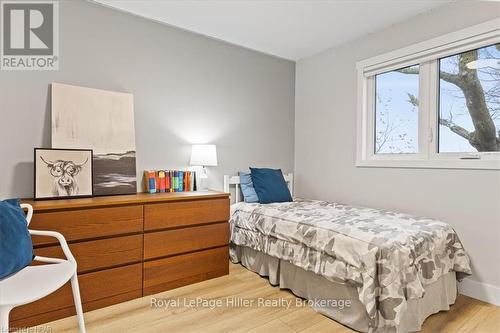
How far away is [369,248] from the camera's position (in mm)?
1786

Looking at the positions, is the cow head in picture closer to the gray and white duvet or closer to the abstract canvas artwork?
the abstract canvas artwork

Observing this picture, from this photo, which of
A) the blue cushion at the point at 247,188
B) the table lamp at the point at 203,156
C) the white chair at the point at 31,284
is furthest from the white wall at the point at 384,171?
the white chair at the point at 31,284

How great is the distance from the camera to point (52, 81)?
7.79 feet

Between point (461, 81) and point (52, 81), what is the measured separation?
340cm

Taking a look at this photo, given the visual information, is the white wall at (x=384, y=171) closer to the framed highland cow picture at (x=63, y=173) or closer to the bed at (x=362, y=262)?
the bed at (x=362, y=262)

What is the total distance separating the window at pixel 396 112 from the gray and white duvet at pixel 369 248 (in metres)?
0.83

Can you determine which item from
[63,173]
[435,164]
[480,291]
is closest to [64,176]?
[63,173]

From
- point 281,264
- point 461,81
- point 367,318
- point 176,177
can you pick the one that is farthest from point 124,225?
point 461,81

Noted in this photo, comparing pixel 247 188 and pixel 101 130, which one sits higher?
pixel 101 130

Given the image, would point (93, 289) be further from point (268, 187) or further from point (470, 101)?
point (470, 101)

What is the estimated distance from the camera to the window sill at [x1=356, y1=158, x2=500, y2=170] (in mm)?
2236

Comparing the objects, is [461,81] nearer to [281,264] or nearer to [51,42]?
[281,264]

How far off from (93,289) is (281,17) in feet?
8.99

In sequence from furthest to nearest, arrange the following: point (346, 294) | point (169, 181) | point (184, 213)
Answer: point (169, 181), point (184, 213), point (346, 294)
